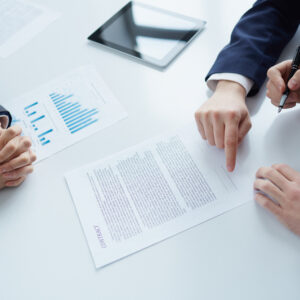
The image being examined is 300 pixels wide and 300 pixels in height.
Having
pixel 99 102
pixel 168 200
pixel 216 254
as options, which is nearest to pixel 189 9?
pixel 99 102

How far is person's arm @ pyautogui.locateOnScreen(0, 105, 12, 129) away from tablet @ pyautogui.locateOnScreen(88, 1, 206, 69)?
353 millimetres

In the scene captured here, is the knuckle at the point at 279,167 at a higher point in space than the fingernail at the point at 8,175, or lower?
lower

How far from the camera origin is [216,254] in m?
0.59

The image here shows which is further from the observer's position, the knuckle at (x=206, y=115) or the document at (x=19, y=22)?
the document at (x=19, y=22)

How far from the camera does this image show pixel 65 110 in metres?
0.87

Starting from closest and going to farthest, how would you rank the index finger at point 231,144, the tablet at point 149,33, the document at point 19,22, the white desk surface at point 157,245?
the white desk surface at point 157,245 → the index finger at point 231,144 → the tablet at point 149,33 → the document at point 19,22

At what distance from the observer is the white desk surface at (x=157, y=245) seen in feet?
1.87

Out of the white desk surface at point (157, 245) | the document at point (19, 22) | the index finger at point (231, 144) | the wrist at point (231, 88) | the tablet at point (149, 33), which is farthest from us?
the document at point (19, 22)

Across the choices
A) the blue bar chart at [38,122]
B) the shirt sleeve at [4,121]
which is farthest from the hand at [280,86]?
the shirt sleeve at [4,121]

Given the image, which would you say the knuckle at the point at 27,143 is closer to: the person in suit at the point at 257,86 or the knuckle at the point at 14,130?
the knuckle at the point at 14,130

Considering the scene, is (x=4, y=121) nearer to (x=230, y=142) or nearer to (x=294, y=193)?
(x=230, y=142)

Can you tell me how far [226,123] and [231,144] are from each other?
0.18 ft

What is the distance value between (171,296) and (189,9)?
0.85 m

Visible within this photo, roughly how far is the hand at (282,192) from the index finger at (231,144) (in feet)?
0.18
